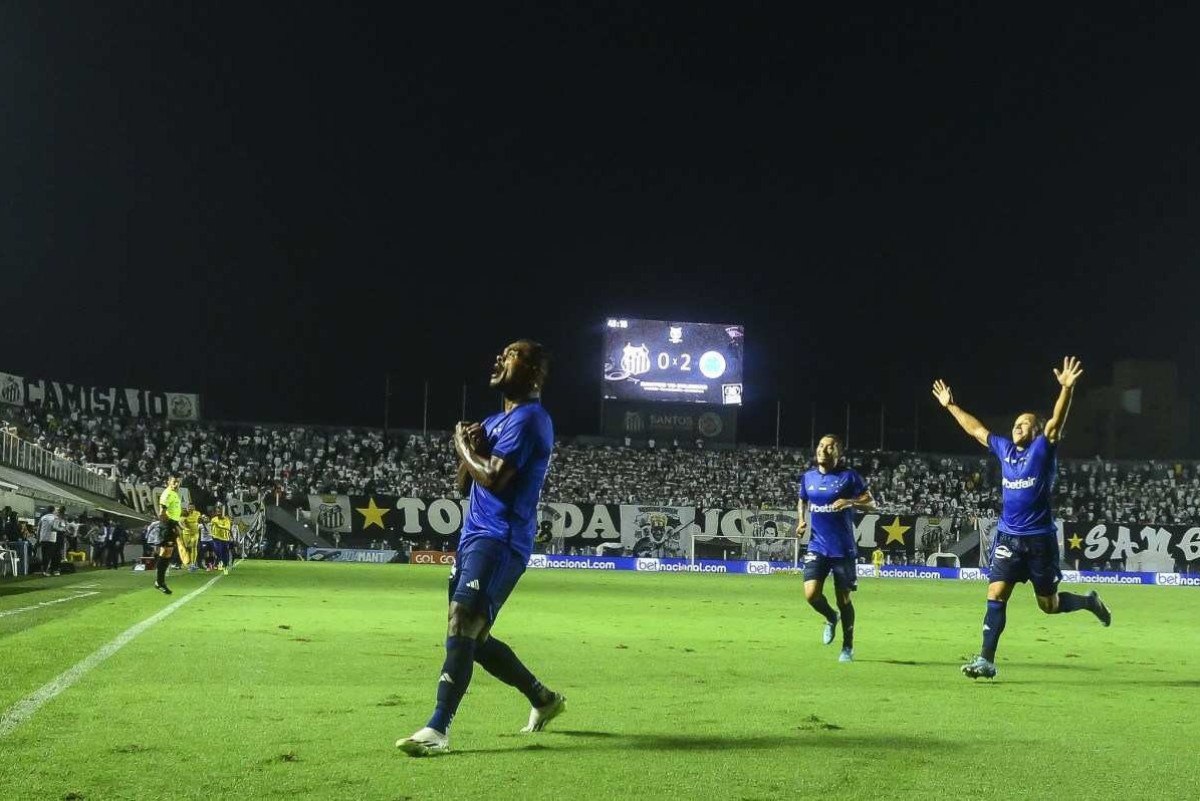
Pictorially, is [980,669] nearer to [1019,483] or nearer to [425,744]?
[1019,483]

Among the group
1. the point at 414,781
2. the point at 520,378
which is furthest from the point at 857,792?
the point at 520,378

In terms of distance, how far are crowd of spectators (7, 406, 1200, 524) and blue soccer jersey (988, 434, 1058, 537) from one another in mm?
45464

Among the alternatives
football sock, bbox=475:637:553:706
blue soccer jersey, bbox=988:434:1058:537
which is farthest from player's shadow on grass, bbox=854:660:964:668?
football sock, bbox=475:637:553:706

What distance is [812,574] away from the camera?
14.0 m

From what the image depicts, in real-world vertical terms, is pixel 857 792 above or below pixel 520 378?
below

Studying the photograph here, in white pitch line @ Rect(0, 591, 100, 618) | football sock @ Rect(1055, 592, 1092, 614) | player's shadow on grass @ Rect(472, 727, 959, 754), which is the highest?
football sock @ Rect(1055, 592, 1092, 614)

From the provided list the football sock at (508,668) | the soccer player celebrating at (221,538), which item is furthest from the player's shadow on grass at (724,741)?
the soccer player celebrating at (221,538)

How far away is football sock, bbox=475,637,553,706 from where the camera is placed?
764 centimetres

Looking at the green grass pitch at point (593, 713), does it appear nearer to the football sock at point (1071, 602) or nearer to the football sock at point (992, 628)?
the football sock at point (992, 628)

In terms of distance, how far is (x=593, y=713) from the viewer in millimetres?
8812

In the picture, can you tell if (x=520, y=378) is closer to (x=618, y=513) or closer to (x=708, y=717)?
(x=708, y=717)

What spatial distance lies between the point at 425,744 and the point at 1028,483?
7029 mm

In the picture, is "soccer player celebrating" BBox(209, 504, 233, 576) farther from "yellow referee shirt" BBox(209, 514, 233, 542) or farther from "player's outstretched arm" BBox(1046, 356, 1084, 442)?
"player's outstretched arm" BBox(1046, 356, 1084, 442)

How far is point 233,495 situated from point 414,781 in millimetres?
49811
